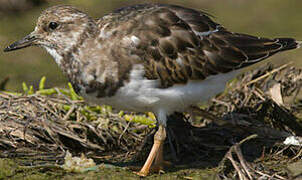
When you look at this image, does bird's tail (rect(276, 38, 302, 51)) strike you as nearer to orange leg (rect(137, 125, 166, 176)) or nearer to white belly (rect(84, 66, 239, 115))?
white belly (rect(84, 66, 239, 115))

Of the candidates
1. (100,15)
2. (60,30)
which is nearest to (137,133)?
(60,30)

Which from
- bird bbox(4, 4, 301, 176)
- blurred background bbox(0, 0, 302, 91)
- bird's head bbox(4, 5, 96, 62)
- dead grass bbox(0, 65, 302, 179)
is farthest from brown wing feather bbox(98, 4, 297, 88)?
blurred background bbox(0, 0, 302, 91)

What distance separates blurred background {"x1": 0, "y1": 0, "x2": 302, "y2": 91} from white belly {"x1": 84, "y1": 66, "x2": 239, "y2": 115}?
342 centimetres

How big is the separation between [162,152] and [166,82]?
854 millimetres

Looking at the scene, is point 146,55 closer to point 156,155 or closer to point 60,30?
point 60,30

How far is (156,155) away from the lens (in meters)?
5.17

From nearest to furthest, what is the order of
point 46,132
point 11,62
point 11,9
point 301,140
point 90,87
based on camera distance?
point 90,87 → point 301,140 → point 46,132 → point 11,62 → point 11,9

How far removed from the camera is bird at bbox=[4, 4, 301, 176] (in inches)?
186

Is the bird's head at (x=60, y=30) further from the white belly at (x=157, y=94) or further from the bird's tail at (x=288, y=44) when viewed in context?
the bird's tail at (x=288, y=44)

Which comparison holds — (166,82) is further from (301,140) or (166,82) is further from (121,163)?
(301,140)

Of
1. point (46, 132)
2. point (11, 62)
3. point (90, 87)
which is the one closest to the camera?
point (90, 87)

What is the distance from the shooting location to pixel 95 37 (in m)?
4.92

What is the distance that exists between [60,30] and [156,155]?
1.58 meters

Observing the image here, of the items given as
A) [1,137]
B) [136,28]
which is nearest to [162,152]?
[136,28]
